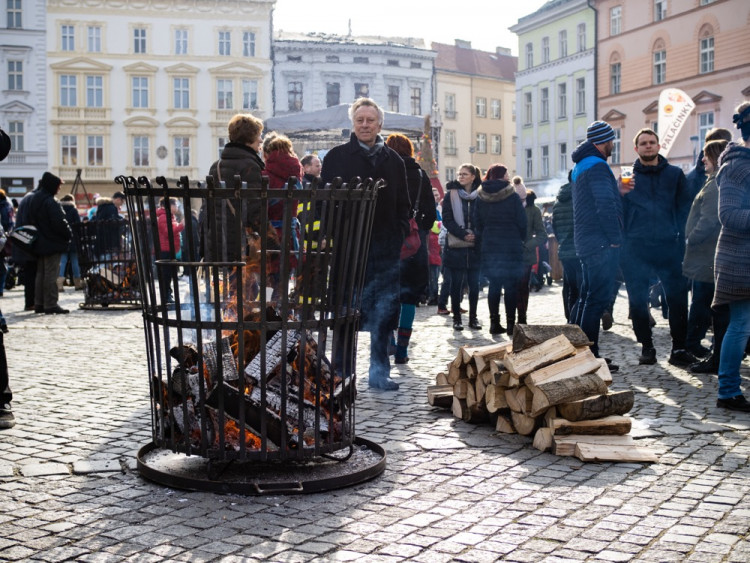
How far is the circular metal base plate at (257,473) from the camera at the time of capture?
441cm

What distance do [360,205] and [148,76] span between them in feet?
179

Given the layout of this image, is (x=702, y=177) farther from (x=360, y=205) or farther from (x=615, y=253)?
(x=360, y=205)

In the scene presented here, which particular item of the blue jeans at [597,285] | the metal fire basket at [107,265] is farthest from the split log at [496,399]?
the metal fire basket at [107,265]

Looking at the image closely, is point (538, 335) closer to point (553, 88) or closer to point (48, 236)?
point (48, 236)

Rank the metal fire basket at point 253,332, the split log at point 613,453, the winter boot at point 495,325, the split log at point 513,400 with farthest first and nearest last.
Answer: the winter boot at point 495,325 < the split log at point 513,400 < the split log at point 613,453 < the metal fire basket at point 253,332

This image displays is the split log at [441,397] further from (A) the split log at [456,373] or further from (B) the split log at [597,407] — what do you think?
(B) the split log at [597,407]

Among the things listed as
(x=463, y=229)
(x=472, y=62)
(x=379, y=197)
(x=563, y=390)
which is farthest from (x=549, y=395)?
(x=472, y=62)

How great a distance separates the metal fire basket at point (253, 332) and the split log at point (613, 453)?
1089mm

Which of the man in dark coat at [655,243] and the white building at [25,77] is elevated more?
the white building at [25,77]

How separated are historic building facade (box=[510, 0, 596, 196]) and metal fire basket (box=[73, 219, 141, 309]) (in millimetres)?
36100

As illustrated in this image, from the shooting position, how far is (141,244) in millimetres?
4660

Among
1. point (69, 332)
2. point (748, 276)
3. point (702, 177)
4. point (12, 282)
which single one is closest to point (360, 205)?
point (748, 276)

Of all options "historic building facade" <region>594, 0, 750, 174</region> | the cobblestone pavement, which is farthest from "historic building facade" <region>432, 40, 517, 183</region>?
the cobblestone pavement

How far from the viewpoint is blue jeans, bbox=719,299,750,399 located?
248 inches
